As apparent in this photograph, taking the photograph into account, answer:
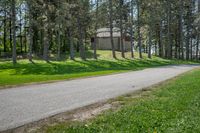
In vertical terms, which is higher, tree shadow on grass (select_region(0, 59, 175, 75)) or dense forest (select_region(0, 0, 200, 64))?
dense forest (select_region(0, 0, 200, 64))

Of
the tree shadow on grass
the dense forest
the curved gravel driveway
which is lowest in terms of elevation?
the tree shadow on grass

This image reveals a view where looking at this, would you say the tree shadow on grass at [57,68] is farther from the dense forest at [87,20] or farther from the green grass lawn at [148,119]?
the green grass lawn at [148,119]

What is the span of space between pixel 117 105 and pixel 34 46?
61937mm

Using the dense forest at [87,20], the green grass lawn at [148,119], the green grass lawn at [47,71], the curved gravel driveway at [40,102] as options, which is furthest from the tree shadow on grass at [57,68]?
the green grass lawn at [148,119]

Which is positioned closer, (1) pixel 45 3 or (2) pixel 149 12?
(1) pixel 45 3

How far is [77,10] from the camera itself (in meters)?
49.5

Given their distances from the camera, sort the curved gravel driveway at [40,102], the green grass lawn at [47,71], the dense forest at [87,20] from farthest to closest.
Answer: the dense forest at [87,20], the green grass lawn at [47,71], the curved gravel driveway at [40,102]

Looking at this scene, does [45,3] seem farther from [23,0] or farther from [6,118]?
[6,118]

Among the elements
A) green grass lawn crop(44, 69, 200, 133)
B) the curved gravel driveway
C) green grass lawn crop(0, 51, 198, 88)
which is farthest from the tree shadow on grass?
green grass lawn crop(44, 69, 200, 133)

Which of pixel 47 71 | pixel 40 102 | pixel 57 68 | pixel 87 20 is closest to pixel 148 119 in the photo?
pixel 40 102

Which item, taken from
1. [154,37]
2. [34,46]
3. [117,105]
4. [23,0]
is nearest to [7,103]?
[117,105]

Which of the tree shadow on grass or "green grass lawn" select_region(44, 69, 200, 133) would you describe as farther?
the tree shadow on grass

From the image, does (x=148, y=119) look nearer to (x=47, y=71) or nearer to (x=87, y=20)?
(x=47, y=71)

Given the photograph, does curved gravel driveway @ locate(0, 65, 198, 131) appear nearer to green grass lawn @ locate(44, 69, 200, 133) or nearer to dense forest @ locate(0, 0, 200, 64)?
green grass lawn @ locate(44, 69, 200, 133)
